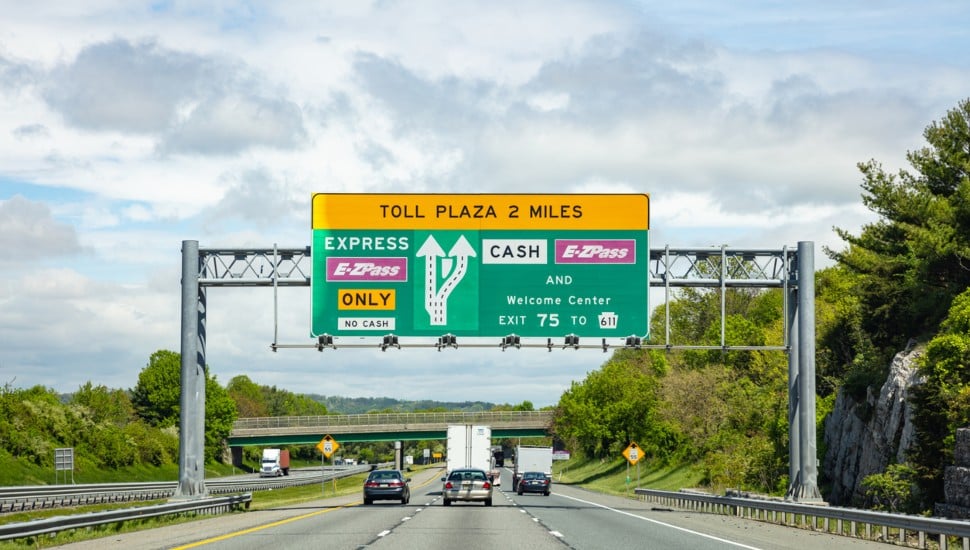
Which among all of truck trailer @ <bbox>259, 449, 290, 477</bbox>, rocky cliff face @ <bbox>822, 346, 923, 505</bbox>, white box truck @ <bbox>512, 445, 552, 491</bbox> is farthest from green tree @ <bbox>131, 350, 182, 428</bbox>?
rocky cliff face @ <bbox>822, 346, 923, 505</bbox>

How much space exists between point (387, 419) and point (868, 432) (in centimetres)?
7238

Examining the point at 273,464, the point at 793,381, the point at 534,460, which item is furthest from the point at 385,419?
the point at 793,381

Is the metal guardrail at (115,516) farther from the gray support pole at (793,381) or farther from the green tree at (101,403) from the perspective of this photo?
the green tree at (101,403)

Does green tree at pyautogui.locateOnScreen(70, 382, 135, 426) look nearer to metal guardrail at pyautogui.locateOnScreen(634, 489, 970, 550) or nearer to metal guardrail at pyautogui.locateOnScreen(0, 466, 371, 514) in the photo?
metal guardrail at pyautogui.locateOnScreen(0, 466, 371, 514)

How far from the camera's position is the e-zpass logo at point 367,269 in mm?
34938

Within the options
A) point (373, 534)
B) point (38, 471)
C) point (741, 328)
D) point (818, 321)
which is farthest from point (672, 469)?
point (373, 534)

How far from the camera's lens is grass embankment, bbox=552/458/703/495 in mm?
80375

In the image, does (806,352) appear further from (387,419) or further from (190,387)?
(387,419)

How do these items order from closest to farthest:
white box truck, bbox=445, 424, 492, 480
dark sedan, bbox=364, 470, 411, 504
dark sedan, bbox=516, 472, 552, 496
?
1. dark sedan, bbox=364, 470, 411, 504
2. white box truck, bbox=445, 424, 492, 480
3. dark sedan, bbox=516, 472, 552, 496

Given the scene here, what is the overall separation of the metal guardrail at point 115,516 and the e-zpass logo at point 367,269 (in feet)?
25.6

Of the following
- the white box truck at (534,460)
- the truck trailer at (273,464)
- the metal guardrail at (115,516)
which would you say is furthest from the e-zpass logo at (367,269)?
the truck trailer at (273,464)

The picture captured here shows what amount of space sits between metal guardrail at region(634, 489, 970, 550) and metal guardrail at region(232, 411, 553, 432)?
227 ft

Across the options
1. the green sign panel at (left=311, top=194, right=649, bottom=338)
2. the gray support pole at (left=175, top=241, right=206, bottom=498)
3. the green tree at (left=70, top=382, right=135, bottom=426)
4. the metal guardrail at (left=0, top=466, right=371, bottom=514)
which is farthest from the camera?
the green tree at (left=70, top=382, right=135, bottom=426)

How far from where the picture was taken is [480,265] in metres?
35.0
